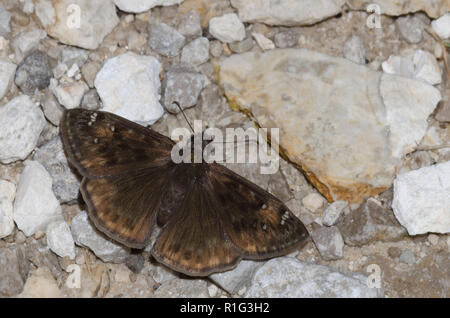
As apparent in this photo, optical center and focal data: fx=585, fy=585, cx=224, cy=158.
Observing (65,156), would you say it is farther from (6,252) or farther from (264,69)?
(264,69)

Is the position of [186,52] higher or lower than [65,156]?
higher

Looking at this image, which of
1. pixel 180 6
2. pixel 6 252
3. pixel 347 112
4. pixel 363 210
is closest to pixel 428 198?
pixel 363 210

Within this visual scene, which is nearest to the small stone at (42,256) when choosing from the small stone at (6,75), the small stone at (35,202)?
the small stone at (35,202)

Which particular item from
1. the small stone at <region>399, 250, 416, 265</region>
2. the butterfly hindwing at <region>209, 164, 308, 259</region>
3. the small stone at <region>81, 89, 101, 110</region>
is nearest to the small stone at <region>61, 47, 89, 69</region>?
the small stone at <region>81, 89, 101, 110</region>

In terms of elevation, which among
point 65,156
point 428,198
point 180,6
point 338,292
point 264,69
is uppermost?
point 180,6

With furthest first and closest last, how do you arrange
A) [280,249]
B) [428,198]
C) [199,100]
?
1. [199,100]
2. [428,198]
3. [280,249]

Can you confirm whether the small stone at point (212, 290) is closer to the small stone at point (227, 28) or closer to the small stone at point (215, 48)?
the small stone at point (215, 48)

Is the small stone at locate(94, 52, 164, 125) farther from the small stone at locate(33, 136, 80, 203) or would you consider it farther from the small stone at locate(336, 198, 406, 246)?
the small stone at locate(336, 198, 406, 246)

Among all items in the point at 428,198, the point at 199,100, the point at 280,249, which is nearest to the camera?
the point at 280,249
